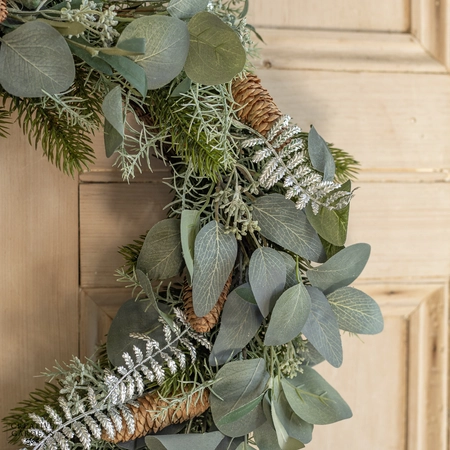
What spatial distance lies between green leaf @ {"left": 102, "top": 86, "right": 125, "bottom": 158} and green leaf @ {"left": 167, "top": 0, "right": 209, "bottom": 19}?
0.32ft

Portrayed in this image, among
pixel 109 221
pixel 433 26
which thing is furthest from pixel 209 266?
pixel 433 26

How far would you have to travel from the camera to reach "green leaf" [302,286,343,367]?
1.71 feet

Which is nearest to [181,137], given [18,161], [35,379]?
[18,161]

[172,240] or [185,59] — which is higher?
[185,59]

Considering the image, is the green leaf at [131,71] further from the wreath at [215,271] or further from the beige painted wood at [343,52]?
the beige painted wood at [343,52]

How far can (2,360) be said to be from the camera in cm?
66

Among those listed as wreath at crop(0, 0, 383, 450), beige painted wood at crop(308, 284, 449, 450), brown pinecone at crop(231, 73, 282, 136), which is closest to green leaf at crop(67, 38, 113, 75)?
wreath at crop(0, 0, 383, 450)

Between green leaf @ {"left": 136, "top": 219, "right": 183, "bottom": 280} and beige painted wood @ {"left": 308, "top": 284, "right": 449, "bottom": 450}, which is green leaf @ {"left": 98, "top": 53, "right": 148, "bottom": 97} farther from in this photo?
beige painted wood @ {"left": 308, "top": 284, "right": 449, "bottom": 450}

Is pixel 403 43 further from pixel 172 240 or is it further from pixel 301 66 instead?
pixel 172 240

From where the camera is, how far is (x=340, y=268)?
54 centimetres

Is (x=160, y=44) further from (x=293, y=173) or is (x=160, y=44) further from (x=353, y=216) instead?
(x=353, y=216)

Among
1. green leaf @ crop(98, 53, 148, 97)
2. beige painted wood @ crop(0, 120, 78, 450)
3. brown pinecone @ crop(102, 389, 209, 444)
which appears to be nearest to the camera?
green leaf @ crop(98, 53, 148, 97)

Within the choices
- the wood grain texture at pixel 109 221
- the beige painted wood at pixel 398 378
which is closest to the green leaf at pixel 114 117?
the wood grain texture at pixel 109 221

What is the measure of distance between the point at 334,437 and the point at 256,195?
0.43 metres
